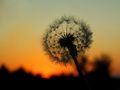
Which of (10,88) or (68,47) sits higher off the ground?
(10,88)

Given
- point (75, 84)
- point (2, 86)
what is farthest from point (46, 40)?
point (75, 84)

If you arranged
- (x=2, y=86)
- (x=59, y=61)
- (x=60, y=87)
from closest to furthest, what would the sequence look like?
(x=59, y=61) → (x=2, y=86) → (x=60, y=87)

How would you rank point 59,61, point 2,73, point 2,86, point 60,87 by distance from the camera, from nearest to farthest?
point 59,61 < point 2,86 < point 60,87 < point 2,73

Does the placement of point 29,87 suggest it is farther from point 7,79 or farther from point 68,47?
point 68,47

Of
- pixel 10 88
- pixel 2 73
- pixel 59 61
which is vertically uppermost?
pixel 2 73

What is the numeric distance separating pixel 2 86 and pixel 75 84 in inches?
587

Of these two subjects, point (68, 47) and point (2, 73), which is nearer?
point (68, 47)

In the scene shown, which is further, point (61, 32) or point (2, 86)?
point (2, 86)

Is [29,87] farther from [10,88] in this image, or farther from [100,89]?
[100,89]

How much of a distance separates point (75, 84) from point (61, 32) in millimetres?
29016

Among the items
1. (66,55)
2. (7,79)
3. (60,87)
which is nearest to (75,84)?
(60,87)

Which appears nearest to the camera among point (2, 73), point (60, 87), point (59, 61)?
point (59, 61)

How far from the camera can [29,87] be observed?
99.5m

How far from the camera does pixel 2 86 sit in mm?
97000
